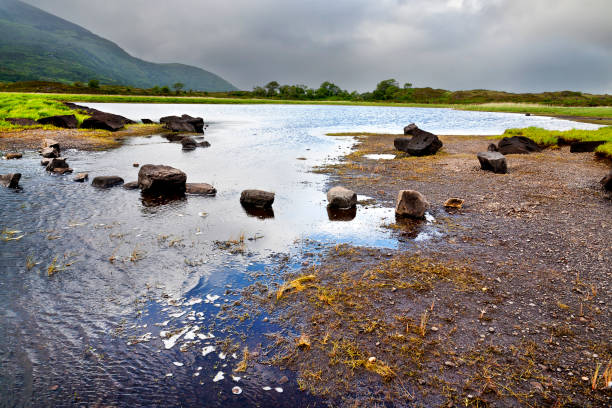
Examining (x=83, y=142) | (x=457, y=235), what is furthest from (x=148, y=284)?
(x=83, y=142)

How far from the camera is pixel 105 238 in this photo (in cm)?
1242

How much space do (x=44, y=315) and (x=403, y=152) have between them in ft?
109

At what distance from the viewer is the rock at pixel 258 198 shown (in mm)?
16562

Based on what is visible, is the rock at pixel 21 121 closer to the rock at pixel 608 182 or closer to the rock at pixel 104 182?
the rock at pixel 104 182

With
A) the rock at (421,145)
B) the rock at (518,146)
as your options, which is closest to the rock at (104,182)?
the rock at (421,145)

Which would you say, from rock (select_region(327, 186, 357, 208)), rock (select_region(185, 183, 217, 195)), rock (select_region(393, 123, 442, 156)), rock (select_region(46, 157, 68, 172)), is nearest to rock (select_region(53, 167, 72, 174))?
rock (select_region(46, 157, 68, 172))

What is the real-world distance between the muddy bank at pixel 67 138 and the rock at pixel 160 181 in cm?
1892

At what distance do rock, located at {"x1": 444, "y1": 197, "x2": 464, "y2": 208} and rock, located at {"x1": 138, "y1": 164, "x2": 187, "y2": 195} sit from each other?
1458cm

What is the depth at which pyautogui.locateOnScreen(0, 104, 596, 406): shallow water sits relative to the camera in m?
6.01

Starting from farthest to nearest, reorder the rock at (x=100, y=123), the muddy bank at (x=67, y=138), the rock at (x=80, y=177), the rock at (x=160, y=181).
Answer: the rock at (x=100, y=123) < the muddy bank at (x=67, y=138) < the rock at (x=80, y=177) < the rock at (x=160, y=181)

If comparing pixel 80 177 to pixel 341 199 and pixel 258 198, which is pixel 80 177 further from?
pixel 341 199

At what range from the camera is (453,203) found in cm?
1644

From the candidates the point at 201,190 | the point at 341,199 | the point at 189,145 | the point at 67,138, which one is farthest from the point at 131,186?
the point at 67,138

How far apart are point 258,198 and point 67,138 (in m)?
32.9
